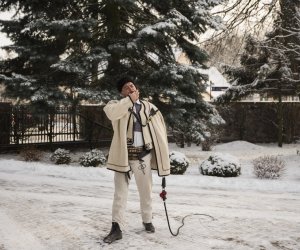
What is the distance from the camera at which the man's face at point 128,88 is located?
5.05 metres

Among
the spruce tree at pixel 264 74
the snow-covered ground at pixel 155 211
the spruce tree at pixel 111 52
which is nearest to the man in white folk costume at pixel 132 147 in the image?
the snow-covered ground at pixel 155 211

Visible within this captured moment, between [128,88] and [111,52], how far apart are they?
8.96 meters

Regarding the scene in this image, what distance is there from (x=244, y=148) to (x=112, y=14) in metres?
9.37

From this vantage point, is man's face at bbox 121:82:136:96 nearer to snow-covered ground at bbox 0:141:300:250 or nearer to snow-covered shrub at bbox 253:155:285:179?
snow-covered ground at bbox 0:141:300:250

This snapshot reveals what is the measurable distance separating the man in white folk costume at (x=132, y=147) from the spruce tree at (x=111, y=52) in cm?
750

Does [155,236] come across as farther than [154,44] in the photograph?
No

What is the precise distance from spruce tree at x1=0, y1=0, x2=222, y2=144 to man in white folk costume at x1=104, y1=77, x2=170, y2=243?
295 inches

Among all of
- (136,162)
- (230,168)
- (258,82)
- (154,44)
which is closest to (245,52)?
(258,82)

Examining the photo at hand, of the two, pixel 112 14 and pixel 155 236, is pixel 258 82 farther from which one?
pixel 155 236

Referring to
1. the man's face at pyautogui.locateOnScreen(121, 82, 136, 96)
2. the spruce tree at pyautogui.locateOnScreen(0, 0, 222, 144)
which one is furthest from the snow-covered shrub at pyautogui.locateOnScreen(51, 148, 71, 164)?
the man's face at pyautogui.locateOnScreen(121, 82, 136, 96)

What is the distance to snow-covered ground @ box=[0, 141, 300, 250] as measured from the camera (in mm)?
5176

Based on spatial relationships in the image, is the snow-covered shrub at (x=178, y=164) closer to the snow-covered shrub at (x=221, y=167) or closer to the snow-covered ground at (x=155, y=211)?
the snow-covered ground at (x=155, y=211)

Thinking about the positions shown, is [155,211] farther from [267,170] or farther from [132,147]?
[267,170]

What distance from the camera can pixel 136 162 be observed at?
520 centimetres
